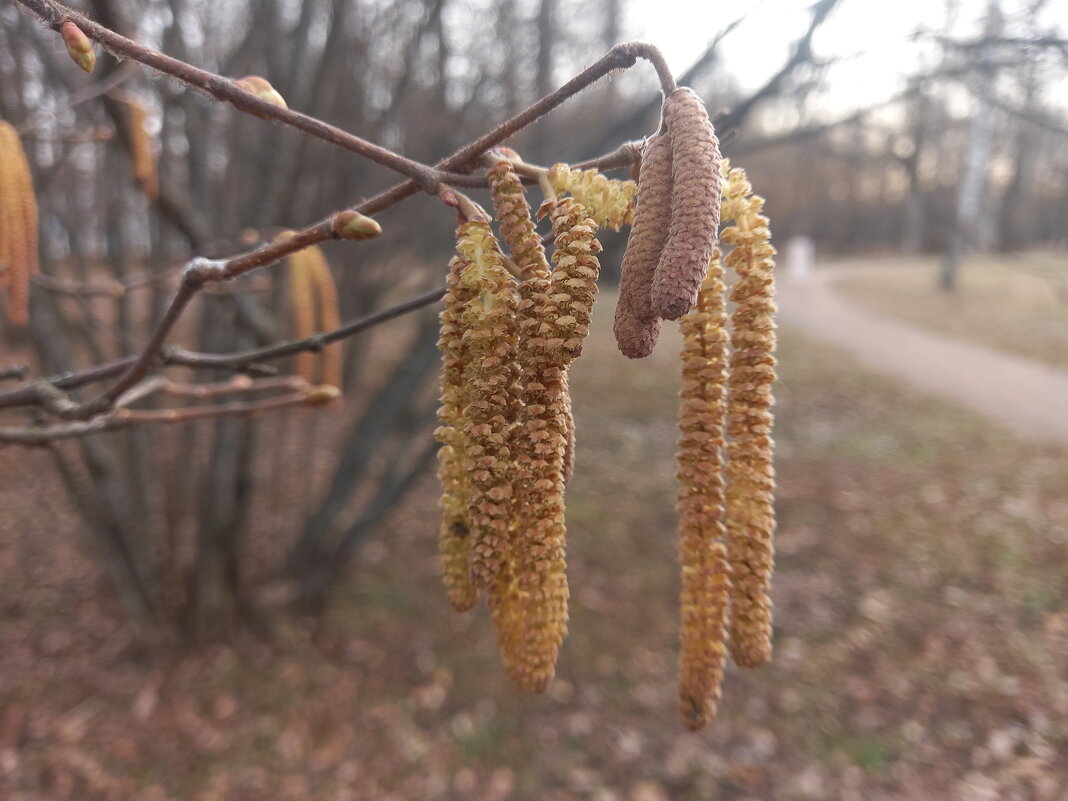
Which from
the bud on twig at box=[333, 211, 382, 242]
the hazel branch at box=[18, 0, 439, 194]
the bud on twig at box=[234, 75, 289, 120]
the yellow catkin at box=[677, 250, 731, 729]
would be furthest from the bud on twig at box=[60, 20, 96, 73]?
the yellow catkin at box=[677, 250, 731, 729]

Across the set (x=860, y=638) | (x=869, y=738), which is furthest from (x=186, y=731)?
(x=860, y=638)

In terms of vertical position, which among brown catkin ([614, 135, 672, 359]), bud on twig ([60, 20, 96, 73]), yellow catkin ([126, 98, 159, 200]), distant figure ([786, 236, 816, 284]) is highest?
yellow catkin ([126, 98, 159, 200])

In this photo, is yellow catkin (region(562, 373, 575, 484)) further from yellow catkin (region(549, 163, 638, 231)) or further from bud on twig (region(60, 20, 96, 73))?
bud on twig (region(60, 20, 96, 73))

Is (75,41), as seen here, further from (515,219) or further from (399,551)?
(399,551)

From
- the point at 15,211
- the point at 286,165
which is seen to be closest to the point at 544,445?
the point at 15,211

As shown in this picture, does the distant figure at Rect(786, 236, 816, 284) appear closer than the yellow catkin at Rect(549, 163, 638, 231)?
No

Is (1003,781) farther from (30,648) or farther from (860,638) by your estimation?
(30,648)

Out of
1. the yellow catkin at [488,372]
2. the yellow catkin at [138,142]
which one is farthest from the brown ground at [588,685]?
the yellow catkin at [488,372]

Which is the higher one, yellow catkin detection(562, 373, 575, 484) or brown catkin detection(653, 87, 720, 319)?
brown catkin detection(653, 87, 720, 319)
